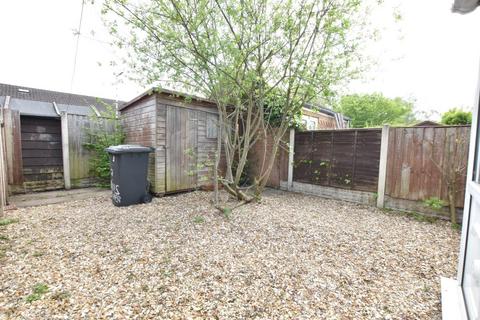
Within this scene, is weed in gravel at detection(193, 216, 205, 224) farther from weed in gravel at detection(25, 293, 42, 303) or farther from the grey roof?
the grey roof

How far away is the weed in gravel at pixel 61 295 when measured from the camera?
1569 millimetres

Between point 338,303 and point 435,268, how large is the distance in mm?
1313

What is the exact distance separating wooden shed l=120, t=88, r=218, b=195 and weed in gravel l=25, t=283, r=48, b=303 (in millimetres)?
2662

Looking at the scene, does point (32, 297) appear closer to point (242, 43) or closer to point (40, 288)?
point (40, 288)

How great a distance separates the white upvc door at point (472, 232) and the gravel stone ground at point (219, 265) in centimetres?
25

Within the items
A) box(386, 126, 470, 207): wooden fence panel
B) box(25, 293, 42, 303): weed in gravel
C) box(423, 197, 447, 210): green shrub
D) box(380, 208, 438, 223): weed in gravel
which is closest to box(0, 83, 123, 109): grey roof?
box(25, 293, 42, 303): weed in gravel

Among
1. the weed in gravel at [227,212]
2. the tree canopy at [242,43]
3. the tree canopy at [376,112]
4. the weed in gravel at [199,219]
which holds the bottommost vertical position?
the weed in gravel at [199,219]

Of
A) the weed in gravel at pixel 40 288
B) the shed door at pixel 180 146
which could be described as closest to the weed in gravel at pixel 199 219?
the shed door at pixel 180 146

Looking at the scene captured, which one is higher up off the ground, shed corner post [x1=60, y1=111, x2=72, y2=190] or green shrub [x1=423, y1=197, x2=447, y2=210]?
shed corner post [x1=60, y1=111, x2=72, y2=190]

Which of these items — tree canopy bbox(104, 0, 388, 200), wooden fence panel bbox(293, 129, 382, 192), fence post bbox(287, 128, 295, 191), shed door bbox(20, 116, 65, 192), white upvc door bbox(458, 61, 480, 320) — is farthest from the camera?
fence post bbox(287, 128, 295, 191)

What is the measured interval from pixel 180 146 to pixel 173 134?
33 centimetres

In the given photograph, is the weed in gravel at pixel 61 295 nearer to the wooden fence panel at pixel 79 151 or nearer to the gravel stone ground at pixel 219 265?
the gravel stone ground at pixel 219 265

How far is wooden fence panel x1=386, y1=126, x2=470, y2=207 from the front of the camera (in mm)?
3355

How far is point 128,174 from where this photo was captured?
155 inches
